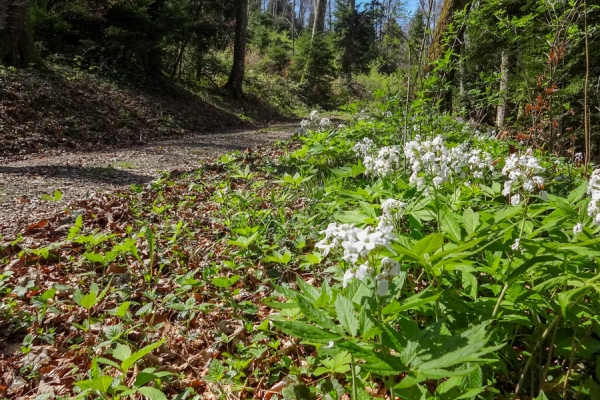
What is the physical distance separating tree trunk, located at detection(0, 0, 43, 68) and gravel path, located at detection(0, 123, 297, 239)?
408cm

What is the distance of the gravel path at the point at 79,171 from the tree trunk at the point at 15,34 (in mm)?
4083

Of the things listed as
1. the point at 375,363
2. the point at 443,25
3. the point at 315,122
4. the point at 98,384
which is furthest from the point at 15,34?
the point at 375,363

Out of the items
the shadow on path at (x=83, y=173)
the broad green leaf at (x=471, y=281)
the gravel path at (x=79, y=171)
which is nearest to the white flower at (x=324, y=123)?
the gravel path at (x=79, y=171)

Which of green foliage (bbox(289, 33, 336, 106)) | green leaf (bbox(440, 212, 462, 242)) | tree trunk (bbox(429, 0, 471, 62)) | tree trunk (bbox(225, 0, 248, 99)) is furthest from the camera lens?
green foliage (bbox(289, 33, 336, 106))

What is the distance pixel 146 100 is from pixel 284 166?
8282mm

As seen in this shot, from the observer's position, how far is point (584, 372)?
1897 mm

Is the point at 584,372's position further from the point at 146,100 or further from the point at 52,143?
the point at 146,100

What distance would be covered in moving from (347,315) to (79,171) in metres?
6.75

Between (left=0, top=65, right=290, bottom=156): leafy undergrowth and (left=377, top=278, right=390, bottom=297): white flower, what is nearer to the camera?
(left=377, top=278, right=390, bottom=297): white flower

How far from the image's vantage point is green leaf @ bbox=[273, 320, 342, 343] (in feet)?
3.84

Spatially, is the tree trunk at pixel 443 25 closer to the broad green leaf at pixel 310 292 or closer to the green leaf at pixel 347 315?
the broad green leaf at pixel 310 292

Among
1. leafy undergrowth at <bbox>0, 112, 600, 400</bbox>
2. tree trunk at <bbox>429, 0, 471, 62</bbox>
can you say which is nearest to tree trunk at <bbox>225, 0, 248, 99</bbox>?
tree trunk at <bbox>429, 0, 471, 62</bbox>

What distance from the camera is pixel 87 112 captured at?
401 inches

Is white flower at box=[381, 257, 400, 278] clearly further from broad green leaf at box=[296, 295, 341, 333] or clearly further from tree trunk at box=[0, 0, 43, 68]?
tree trunk at box=[0, 0, 43, 68]
